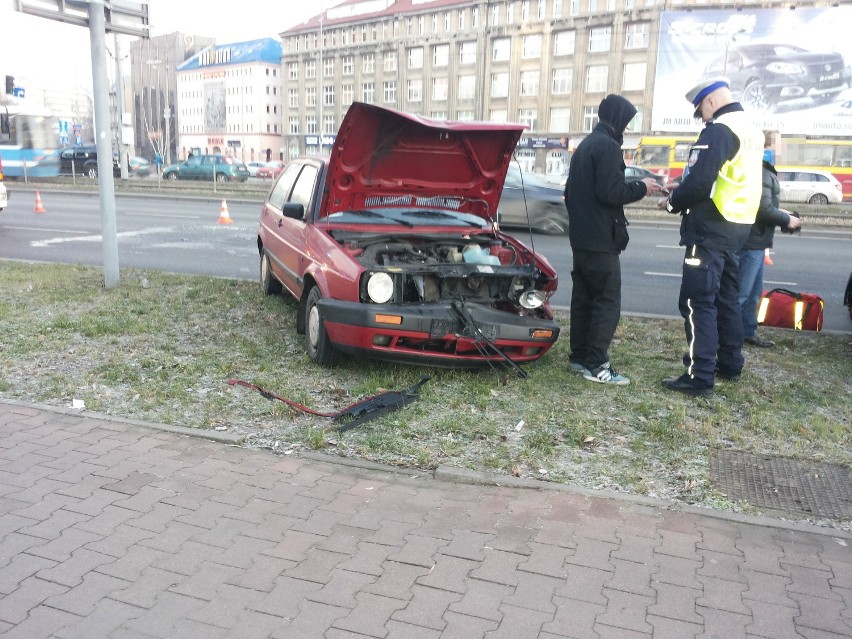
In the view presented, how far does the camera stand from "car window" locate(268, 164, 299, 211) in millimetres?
7785

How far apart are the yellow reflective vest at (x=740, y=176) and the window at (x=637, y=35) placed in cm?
6414

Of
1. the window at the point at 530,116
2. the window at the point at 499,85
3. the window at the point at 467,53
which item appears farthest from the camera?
the window at the point at 467,53

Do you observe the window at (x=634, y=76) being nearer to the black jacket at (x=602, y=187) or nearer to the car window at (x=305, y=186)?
the car window at (x=305, y=186)

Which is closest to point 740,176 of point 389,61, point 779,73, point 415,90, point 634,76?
point 779,73

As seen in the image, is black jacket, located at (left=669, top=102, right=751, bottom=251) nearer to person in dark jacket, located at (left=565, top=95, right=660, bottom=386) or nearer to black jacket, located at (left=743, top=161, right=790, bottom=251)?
person in dark jacket, located at (left=565, top=95, right=660, bottom=386)

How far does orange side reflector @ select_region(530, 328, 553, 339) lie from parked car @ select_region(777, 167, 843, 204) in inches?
1143

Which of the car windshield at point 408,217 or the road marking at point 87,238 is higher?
A: the car windshield at point 408,217

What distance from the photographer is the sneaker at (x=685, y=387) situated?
5461mm

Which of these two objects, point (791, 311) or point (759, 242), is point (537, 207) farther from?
point (759, 242)

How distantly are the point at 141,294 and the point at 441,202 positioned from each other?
3.85m

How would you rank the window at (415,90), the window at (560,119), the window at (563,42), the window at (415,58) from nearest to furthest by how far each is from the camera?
the window at (563,42) < the window at (560,119) < the window at (415,58) < the window at (415,90)

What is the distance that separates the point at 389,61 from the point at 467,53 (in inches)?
408

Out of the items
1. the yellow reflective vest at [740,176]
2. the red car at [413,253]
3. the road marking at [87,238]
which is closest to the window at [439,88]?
the road marking at [87,238]

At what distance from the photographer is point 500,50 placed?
72562 mm
